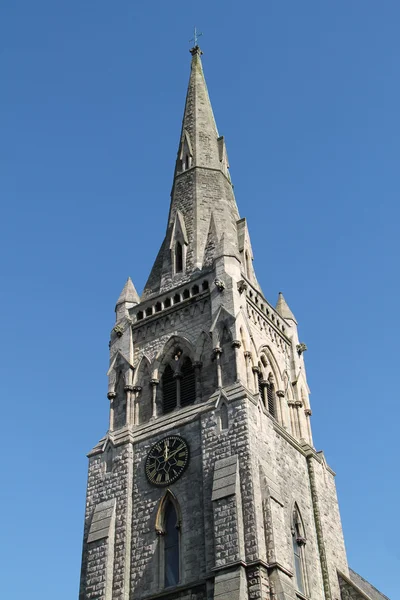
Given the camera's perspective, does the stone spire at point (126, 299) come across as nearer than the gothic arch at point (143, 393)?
No

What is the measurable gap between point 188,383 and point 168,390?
2.95 ft

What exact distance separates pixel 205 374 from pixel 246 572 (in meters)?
7.91

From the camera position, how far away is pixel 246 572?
23.0m

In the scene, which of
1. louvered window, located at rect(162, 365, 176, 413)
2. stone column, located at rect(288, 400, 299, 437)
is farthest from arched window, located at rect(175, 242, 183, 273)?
stone column, located at rect(288, 400, 299, 437)

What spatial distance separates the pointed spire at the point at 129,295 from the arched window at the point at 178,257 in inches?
80.3

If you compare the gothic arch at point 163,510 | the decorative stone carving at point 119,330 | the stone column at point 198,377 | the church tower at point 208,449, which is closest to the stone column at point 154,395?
the church tower at point 208,449

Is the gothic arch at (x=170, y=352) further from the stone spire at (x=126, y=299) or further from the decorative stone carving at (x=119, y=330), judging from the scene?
the stone spire at (x=126, y=299)

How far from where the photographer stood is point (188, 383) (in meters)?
29.6

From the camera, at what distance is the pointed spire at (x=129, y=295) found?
33.6 m

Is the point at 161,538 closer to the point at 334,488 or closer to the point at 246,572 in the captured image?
the point at 246,572

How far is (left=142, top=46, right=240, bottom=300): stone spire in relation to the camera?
33375mm

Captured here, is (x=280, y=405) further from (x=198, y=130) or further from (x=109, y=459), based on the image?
(x=198, y=130)

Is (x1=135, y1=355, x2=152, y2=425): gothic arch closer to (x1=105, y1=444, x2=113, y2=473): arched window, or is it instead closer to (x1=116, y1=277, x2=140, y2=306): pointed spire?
(x1=105, y1=444, x2=113, y2=473): arched window

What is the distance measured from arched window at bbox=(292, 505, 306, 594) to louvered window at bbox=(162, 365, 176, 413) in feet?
18.5
